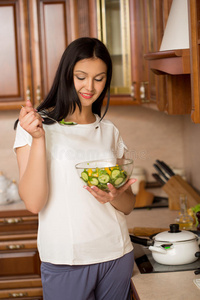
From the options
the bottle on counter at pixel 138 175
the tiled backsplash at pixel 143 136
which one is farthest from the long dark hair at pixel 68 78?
the tiled backsplash at pixel 143 136

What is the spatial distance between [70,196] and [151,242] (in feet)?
1.63

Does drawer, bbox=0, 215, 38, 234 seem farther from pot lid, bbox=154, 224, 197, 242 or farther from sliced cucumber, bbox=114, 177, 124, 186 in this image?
sliced cucumber, bbox=114, 177, 124, 186

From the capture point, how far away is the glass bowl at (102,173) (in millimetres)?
1475

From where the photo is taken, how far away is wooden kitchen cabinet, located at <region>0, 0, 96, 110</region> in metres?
2.96

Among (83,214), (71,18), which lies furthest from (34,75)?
(83,214)

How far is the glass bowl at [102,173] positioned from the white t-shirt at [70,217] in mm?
63

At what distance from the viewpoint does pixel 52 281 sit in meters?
1.58

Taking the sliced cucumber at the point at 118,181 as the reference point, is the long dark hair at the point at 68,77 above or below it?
above

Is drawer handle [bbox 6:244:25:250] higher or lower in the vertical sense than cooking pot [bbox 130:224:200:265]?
A: lower

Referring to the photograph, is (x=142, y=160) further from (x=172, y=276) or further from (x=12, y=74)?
(x=172, y=276)

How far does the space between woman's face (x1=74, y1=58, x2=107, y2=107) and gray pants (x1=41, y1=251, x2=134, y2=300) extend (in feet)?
1.86

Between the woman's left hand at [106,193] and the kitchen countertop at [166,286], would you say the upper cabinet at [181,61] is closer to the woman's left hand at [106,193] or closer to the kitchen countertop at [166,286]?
the woman's left hand at [106,193]

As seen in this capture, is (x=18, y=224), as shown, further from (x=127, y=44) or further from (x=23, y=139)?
(x=23, y=139)

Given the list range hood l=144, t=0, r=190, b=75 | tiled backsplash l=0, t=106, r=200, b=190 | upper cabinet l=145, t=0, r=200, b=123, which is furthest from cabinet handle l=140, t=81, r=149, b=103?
range hood l=144, t=0, r=190, b=75
